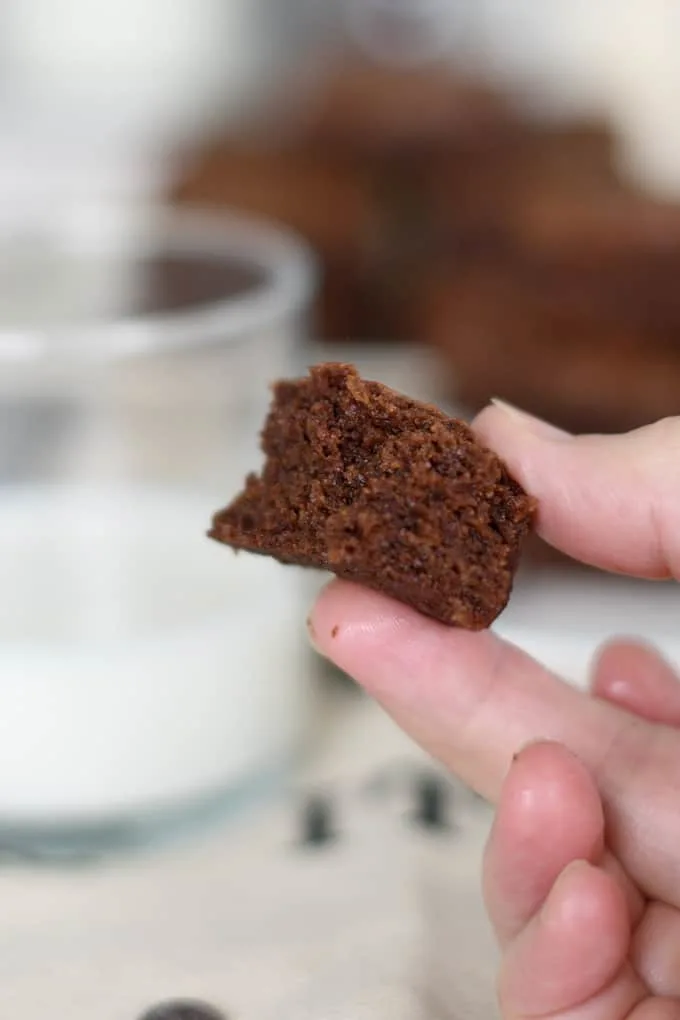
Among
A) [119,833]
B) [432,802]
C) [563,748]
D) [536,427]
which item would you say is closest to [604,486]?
[536,427]

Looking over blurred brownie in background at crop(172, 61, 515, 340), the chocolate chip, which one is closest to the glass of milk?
the chocolate chip

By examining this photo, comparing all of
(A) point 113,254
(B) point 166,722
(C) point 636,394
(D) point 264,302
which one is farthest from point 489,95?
(B) point 166,722

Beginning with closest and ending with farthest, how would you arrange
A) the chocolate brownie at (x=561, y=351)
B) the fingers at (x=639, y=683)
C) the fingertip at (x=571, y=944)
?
the fingertip at (x=571, y=944), the fingers at (x=639, y=683), the chocolate brownie at (x=561, y=351)

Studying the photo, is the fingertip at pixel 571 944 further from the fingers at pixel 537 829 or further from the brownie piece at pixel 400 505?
the brownie piece at pixel 400 505

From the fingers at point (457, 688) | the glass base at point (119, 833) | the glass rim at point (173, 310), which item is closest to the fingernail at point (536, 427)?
the fingers at point (457, 688)

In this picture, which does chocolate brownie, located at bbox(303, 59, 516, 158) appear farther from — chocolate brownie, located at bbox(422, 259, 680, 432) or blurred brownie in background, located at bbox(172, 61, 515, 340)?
chocolate brownie, located at bbox(422, 259, 680, 432)

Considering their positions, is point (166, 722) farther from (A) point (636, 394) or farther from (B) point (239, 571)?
(A) point (636, 394)
